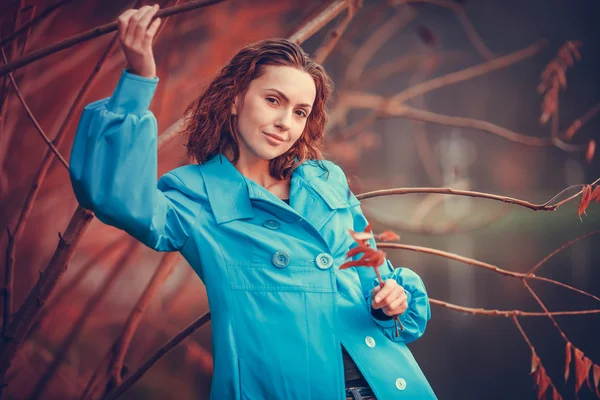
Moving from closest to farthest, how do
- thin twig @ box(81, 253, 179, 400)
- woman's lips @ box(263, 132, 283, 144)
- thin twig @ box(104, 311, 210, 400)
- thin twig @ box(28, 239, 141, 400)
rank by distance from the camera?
woman's lips @ box(263, 132, 283, 144)
thin twig @ box(104, 311, 210, 400)
thin twig @ box(81, 253, 179, 400)
thin twig @ box(28, 239, 141, 400)

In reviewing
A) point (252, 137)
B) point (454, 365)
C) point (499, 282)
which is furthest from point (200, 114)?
point (499, 282)

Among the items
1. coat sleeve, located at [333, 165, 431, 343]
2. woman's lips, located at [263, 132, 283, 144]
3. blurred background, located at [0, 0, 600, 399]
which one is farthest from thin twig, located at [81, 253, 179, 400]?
coat sleeve, located at [333, 165, 431, 343]

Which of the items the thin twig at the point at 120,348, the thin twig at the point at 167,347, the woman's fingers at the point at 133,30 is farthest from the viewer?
the thin twig at the point at 120,348

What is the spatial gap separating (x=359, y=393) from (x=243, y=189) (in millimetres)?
413

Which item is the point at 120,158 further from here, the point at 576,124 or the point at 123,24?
the point at 576,124

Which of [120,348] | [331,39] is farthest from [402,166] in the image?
[120,348]

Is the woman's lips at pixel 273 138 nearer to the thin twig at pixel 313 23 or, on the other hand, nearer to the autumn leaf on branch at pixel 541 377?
the thin twig at pixel 313 23

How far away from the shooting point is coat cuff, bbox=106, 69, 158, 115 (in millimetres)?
938

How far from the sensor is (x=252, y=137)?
1172 millimetres

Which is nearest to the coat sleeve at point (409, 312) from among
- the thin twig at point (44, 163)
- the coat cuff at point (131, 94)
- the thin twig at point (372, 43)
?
the coat cuff at point (131, 94)

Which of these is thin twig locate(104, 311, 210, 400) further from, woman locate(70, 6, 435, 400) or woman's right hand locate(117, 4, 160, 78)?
woman's right hand locate(117, 4, 160, 78)

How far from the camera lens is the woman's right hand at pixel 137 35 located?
3.04ft

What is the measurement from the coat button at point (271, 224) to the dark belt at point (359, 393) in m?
0.31

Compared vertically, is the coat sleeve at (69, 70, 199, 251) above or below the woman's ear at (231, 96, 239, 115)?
below
